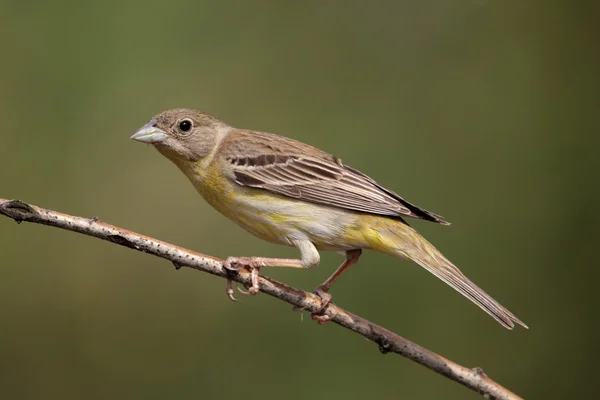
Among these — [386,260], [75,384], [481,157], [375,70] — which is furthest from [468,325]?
[75,384]

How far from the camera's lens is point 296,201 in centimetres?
474

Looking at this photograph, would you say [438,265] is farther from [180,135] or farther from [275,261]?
[180,135]

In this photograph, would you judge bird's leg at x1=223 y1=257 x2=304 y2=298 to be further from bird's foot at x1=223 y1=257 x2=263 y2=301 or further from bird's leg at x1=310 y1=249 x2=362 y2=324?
bird's leg at x1=310 y1=249 x2=362 y2=324

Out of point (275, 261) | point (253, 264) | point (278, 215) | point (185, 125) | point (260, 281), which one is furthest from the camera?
point (185, 125)

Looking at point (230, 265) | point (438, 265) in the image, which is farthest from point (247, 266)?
point (438, 265)

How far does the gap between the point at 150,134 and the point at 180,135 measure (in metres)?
0.24

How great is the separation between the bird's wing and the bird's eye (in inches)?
9.9

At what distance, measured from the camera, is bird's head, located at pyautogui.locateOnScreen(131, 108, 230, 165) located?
186 inches

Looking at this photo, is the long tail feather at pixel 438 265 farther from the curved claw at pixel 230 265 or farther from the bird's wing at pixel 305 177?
the curved claw at pixel 230 265

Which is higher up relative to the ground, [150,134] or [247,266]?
[150,134]

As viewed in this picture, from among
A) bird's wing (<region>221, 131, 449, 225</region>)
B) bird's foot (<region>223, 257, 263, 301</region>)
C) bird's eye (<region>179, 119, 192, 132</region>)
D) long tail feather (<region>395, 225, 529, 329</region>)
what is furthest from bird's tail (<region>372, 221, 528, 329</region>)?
bird's eye (<region>179, 119, 192, 132</region>)

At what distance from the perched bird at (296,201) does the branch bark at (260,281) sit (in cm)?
34

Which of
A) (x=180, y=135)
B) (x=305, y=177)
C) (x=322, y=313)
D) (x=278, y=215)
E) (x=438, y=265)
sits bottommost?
(x=322, y=313)

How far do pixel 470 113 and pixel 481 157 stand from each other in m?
0.47
